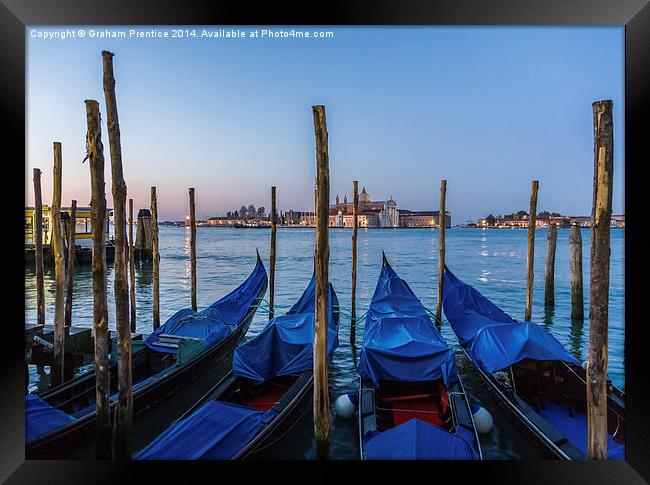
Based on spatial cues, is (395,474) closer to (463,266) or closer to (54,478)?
(54,478)

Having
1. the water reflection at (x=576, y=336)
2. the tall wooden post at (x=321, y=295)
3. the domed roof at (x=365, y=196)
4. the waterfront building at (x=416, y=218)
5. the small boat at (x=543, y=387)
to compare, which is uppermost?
the domed roof at (x=365, y=196)

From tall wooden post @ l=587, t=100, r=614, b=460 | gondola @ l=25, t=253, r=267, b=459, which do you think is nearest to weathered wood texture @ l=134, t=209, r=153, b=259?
gondola @ l=25, t=253, r=267, b=459

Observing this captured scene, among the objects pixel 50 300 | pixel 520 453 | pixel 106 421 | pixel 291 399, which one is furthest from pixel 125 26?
pixel 50 300

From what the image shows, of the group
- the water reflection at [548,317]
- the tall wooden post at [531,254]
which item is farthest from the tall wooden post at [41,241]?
the water reflection at [548,317]

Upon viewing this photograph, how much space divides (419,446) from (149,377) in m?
3.45

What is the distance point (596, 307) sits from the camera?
2533 mm

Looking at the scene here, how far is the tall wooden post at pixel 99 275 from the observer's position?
2.96 m

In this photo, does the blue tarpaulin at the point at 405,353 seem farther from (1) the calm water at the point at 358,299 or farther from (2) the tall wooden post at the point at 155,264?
(2) the tall wooden post at the point at 155,264

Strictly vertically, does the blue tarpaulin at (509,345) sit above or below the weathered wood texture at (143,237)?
below

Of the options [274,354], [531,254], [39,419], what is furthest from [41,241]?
[531,254]

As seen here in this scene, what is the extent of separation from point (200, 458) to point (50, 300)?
11616 millimetres

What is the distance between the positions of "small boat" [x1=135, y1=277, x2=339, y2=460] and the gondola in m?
0.84

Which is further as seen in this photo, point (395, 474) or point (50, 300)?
point (50, 300)
